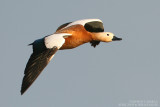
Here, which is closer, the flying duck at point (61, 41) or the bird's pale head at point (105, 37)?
the flying duck at point (61, 41)

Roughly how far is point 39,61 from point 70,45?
7.79ft

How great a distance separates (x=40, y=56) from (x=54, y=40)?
2.82 feet

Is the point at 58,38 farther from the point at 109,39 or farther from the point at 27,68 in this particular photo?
the point at 109,39

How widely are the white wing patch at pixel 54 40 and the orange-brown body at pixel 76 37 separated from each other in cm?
77

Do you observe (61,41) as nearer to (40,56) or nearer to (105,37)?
(40,56)

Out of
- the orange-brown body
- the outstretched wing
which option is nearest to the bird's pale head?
the orange-brown body

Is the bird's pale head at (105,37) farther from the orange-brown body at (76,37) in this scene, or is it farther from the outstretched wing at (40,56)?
the outstretched wing at (40,56)

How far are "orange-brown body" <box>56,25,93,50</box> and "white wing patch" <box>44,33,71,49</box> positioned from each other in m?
0.77

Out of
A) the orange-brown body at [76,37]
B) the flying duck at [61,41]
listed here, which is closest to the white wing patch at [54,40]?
the flying duck at [61,41]

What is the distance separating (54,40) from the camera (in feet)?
47.6

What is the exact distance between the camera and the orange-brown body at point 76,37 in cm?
1584

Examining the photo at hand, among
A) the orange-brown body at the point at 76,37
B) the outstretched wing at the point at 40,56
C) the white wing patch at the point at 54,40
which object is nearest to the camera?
the outstretched wing at the point at 40,56

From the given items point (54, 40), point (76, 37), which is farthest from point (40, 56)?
point (76, 37)

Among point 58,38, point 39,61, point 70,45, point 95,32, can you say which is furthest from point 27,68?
point 95,32
